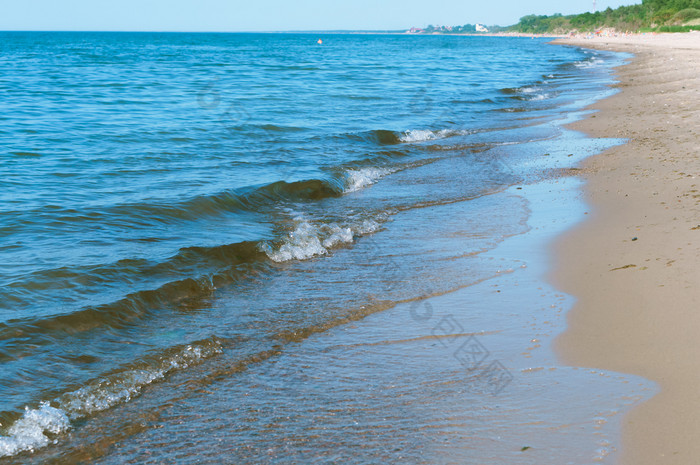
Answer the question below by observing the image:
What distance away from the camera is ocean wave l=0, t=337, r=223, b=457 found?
129 inches

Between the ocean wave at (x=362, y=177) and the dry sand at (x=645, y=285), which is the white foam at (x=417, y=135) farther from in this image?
the dry sand at (x=645, y=285)

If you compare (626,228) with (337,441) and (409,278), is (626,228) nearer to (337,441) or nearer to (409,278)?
(409,278)

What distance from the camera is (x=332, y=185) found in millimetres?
9625

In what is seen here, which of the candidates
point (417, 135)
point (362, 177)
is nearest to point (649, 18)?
point (417, 135)

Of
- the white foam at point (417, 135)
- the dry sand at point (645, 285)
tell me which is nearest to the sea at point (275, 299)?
the dry sand at point (645, 285)

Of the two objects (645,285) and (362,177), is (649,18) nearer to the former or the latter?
(362,177)

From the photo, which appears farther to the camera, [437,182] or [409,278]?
[437,182]

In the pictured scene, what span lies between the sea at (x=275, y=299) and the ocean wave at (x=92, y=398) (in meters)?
0.01

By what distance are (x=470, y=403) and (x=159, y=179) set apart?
23.9 feet

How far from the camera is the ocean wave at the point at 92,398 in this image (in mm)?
3268

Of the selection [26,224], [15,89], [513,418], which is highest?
[15,89]

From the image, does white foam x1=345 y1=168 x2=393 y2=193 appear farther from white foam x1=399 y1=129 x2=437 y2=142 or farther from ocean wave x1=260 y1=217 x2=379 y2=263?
white foam x1=399 y1=129 x2=437 y2=142

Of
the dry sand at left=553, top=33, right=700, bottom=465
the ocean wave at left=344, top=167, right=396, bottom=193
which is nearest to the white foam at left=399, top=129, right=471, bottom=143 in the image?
the ocean wave at left=344, top=167, right=396, bottom=193

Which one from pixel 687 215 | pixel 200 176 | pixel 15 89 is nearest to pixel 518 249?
pixel 687 215
